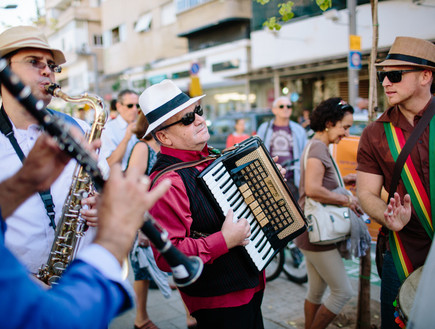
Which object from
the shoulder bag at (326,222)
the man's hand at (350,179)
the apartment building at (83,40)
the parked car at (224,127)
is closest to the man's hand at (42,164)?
the shoulder bag at (326,222)

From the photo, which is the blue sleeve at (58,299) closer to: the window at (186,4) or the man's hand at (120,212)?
the man's hand at (120,212)

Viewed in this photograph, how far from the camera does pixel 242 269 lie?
2.25 metres

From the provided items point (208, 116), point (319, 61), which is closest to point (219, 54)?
point (208, 116)

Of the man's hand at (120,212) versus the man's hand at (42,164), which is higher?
the man's hand at (42,164)

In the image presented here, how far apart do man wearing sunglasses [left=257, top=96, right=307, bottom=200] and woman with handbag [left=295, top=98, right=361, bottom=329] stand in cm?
245

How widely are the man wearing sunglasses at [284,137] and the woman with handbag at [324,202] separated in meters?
2.45

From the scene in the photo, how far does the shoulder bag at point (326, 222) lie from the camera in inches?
128

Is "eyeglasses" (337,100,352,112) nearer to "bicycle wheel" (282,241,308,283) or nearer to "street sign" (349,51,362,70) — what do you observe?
"bicycle wheel" (282,241,308,283)

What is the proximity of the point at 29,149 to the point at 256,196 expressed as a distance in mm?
1340

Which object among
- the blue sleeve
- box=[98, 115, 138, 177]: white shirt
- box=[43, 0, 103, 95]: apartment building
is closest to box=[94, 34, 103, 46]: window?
box=[43, 0, 103, 95]: apartment building

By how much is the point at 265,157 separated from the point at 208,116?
71.1 feet

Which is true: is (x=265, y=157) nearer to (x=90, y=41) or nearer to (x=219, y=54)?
(x=219, y=54)

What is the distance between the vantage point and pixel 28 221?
83.0 inches

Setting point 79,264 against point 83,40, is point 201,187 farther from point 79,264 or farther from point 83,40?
point 83,40
